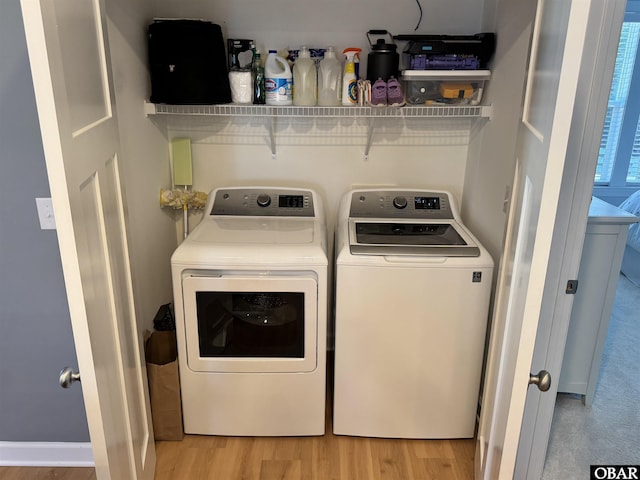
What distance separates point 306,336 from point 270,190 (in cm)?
75

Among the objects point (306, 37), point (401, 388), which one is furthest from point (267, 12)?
point (401, 388)

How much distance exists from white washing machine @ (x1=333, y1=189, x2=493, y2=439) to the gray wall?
1020 mm

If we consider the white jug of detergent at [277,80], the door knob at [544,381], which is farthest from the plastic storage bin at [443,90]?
the door knob at [544,381]

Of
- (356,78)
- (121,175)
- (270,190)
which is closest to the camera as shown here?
(121,175)

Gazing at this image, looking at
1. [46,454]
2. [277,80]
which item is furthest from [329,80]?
[46,454]

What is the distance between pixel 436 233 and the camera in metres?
2.27

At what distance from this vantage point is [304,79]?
2248 mm

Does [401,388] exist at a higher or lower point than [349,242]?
lower

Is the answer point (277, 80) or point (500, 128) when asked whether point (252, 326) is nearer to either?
point (277, 80)

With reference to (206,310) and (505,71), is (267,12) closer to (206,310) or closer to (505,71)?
(505,71)

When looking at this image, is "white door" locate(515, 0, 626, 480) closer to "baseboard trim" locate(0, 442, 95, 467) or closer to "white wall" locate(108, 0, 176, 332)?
"white wall" locate(108, 0, 176, 332)

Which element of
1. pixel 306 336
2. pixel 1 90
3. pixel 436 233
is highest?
pixel 1 90

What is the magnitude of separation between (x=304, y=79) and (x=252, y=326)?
1.07 metres

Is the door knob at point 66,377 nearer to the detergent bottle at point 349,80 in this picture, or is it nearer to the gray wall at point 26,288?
the gray wall at point 26,288
